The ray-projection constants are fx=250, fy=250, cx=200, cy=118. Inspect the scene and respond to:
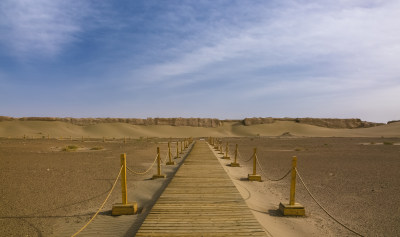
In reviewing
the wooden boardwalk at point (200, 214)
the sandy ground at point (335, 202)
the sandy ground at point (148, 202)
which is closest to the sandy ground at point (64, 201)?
the sandy ground at point (148, 202)

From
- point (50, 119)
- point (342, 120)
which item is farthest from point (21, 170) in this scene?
point (342, 120)

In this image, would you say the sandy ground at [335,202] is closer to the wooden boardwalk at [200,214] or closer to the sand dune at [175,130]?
the wooden boardwalk at [200,214]

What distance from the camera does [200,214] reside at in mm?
5062

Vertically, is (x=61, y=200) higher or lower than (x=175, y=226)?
lower

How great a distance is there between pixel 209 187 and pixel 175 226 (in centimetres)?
298

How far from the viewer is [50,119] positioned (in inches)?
4176

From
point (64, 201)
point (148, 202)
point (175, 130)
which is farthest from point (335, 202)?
point (175, 130)

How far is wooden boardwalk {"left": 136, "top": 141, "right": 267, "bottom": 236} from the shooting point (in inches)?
168

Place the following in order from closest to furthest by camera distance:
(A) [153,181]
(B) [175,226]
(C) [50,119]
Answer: (B) [175,226] → (A) [153,181] → (C) [50,119]

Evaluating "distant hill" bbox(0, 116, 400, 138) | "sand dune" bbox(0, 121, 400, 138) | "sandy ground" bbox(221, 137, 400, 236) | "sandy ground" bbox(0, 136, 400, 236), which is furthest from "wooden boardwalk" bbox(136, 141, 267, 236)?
"distant hill" bbox(0, 116, 400, 138)

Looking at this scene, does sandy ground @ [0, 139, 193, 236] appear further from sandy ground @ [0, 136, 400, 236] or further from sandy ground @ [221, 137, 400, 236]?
sandy ground @ [221, 137, 400, 236]

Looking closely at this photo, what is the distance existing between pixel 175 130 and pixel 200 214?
10812 cm

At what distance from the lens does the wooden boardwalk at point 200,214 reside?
4.27 metres

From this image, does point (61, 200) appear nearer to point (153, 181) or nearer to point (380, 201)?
point (153, 181)
